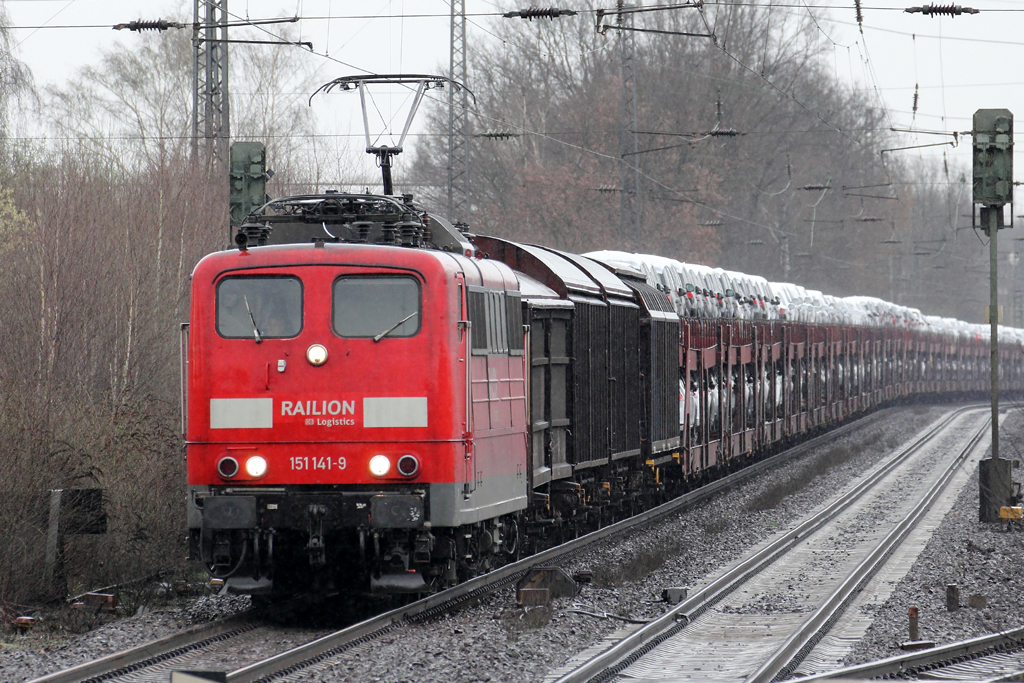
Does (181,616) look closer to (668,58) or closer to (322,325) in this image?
(322,325)

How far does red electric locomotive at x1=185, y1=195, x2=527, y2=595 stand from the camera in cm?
924

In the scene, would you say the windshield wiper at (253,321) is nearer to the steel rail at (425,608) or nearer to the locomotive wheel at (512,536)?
the steel rail at (425,608)

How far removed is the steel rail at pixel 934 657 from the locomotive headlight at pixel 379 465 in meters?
3.13

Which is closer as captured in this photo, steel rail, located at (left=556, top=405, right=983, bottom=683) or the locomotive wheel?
steel rail, located at (left=556, top=405, right=983, bottom=683)

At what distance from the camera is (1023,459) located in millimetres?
→ 24609

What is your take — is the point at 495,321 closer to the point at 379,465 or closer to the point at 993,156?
the point at 379,465

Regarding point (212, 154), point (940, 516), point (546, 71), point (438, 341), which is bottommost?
point (940, 516)

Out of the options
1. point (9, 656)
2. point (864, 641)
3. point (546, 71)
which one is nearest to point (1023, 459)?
point (864, 641)

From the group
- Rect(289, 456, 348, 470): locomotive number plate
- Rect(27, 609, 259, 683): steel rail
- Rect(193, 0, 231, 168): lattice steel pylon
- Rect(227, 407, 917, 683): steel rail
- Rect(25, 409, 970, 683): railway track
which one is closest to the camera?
Rect(27, 609, 259, 683): steel rail

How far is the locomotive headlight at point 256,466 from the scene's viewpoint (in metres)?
9.34

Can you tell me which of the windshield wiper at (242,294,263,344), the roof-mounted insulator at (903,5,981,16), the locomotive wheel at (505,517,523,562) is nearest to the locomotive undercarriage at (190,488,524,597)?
the windshield wiper at (242,294,263,344)

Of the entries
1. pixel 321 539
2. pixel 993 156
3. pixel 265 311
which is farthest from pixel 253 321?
pixel 993 156

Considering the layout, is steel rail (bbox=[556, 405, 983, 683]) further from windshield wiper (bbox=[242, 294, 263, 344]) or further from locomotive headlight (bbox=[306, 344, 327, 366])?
windshield wiper (bbox=[242, 294, 263, 344])

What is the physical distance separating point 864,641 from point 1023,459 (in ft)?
55.5
